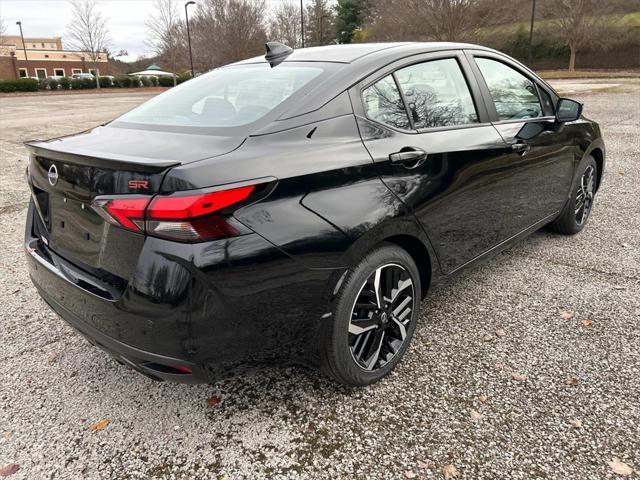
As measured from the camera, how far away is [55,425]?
7.59 ft

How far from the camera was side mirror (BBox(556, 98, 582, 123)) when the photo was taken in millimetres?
3627

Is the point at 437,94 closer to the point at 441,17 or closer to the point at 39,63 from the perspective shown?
the point at 441,17

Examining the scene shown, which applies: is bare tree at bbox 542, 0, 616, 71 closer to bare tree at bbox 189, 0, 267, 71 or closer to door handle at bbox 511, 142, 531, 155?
bare tree at bbox 189, 0, 267, 71

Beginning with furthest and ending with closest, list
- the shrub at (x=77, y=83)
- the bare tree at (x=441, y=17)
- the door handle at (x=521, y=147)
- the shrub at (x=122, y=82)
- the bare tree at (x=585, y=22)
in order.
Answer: the shrub at (x=122, y=82) < the shrub at (x=77, y=83) < the bare tree at (x=585, y=22) < the bare tree at (x=441, y=17) < the door handle at (x=521, y=147)

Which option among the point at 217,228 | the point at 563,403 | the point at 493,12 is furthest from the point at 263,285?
the point at 493,12

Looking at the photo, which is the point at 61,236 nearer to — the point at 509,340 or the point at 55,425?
the point at 55,425

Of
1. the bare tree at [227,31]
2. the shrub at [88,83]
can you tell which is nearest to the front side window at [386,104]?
the bare tree at [227,31]

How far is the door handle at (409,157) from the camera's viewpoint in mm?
2387

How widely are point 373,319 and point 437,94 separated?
1.35 metres

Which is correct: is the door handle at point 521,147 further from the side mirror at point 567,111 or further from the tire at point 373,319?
the tire at point 373,319

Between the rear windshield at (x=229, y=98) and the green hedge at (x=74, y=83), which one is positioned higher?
the green hedge at (x=74, y=83)

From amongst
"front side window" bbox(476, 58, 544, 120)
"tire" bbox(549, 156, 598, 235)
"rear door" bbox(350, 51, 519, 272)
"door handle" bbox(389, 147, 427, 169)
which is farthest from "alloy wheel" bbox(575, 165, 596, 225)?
"door handle" bbox(389, 147, 427, 169)

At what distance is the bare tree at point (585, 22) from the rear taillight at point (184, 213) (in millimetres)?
45916

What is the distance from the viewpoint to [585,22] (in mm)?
40062
